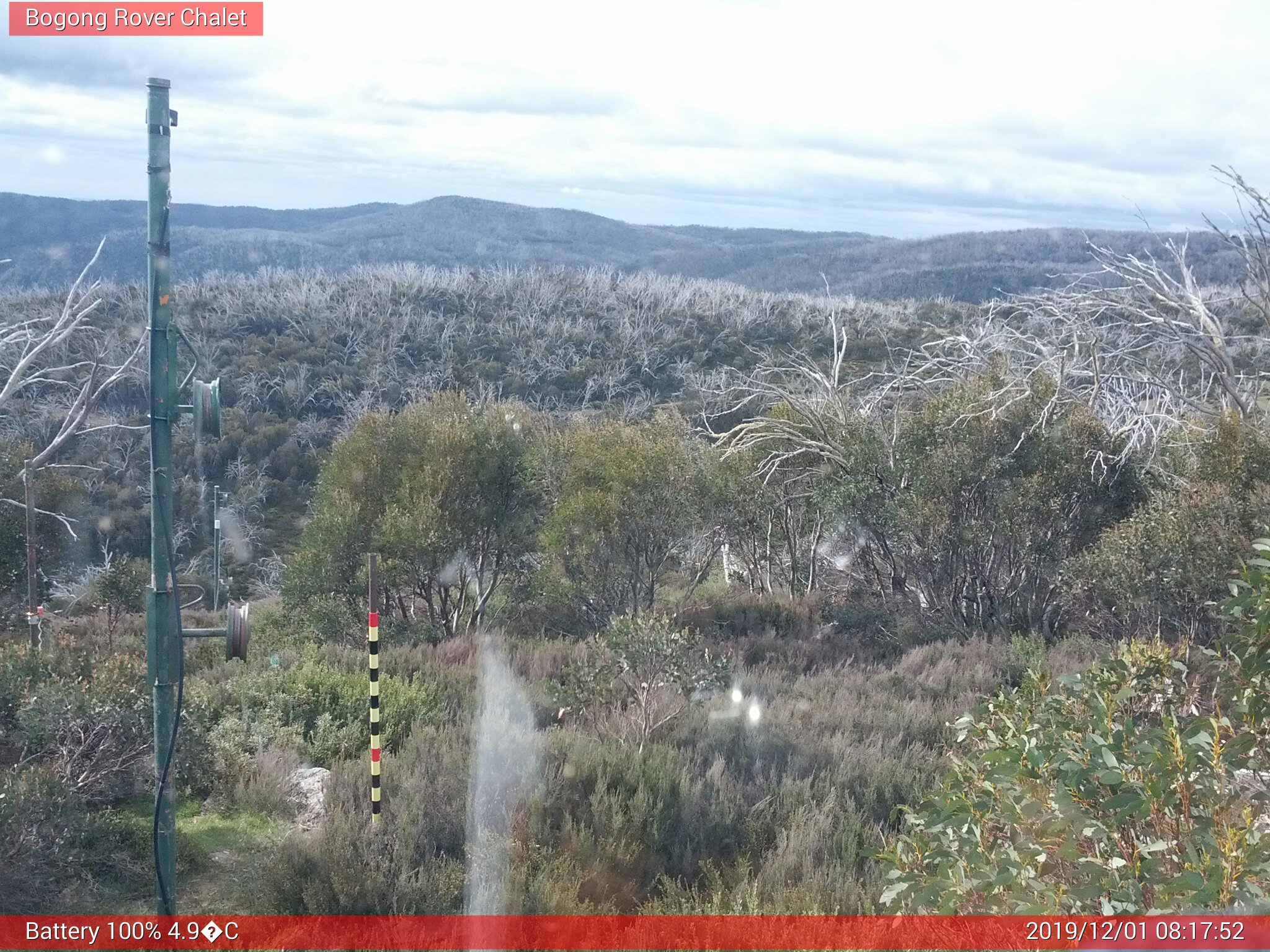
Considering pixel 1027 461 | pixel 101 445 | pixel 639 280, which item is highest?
pixel 639 280

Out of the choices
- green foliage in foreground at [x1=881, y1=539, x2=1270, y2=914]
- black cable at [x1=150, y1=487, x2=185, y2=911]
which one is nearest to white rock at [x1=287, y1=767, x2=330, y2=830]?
black cable at [x1=150, y1=487, x2=185, y2=911]

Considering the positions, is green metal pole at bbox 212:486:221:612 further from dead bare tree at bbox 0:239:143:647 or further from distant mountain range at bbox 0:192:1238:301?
distant mountain range at bbox 0:192:1238:301

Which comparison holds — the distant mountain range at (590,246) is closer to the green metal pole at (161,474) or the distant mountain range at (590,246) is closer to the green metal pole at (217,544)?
the green metal pole at (217,544)

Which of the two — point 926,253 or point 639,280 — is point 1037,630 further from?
point 926,253

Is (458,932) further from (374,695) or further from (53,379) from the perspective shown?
(53,379)

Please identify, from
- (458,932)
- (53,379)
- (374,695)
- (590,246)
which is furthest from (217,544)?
(590,246)

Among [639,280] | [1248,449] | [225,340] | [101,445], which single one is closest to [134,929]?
[1248,449]
